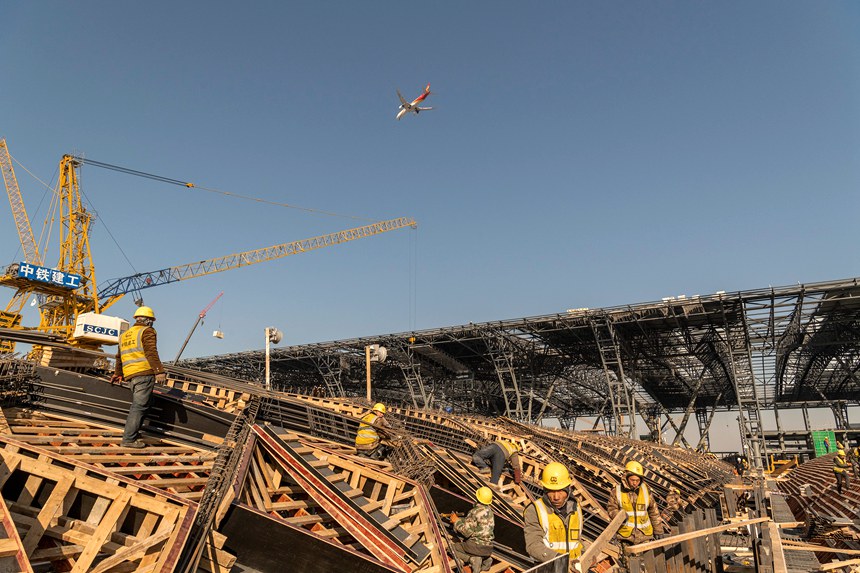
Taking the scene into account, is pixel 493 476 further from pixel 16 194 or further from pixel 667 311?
pixel 16 194

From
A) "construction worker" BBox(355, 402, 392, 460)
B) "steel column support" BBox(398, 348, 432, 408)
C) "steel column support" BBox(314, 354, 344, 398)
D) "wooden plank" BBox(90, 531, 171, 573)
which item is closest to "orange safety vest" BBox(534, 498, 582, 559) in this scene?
"wooden plank" BBox(90, 531, 171, 573)

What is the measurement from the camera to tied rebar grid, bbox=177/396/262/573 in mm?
5113

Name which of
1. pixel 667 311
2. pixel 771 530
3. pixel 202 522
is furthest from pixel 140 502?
pixel 667 311

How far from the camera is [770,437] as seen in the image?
62.4 m

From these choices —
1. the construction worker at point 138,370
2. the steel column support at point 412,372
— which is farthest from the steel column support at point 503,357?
the construction worker at point 138,370

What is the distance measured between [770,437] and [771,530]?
216ft

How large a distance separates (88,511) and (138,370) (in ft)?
8.00

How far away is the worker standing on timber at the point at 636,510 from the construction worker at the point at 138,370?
691 cm

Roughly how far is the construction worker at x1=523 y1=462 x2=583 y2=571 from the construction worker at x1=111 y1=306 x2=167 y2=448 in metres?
5.32

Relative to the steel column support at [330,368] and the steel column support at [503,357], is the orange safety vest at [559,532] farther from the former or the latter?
the steel column support at [330,368]

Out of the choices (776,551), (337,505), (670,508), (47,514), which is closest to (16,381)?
(47,514)

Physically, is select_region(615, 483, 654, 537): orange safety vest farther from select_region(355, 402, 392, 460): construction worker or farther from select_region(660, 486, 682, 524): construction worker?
select_region(355, 402, 392, 460): construction worker

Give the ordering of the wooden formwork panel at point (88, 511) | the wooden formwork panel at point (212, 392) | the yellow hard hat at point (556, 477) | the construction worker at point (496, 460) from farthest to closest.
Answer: the wooden formwork panel at point (212, 392)
the construction worker at point (496, 460)
the yellow hard hat at point (556, 477)
the wooden formwork panel at point (88, 511)

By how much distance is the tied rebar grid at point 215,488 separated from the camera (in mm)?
5113
